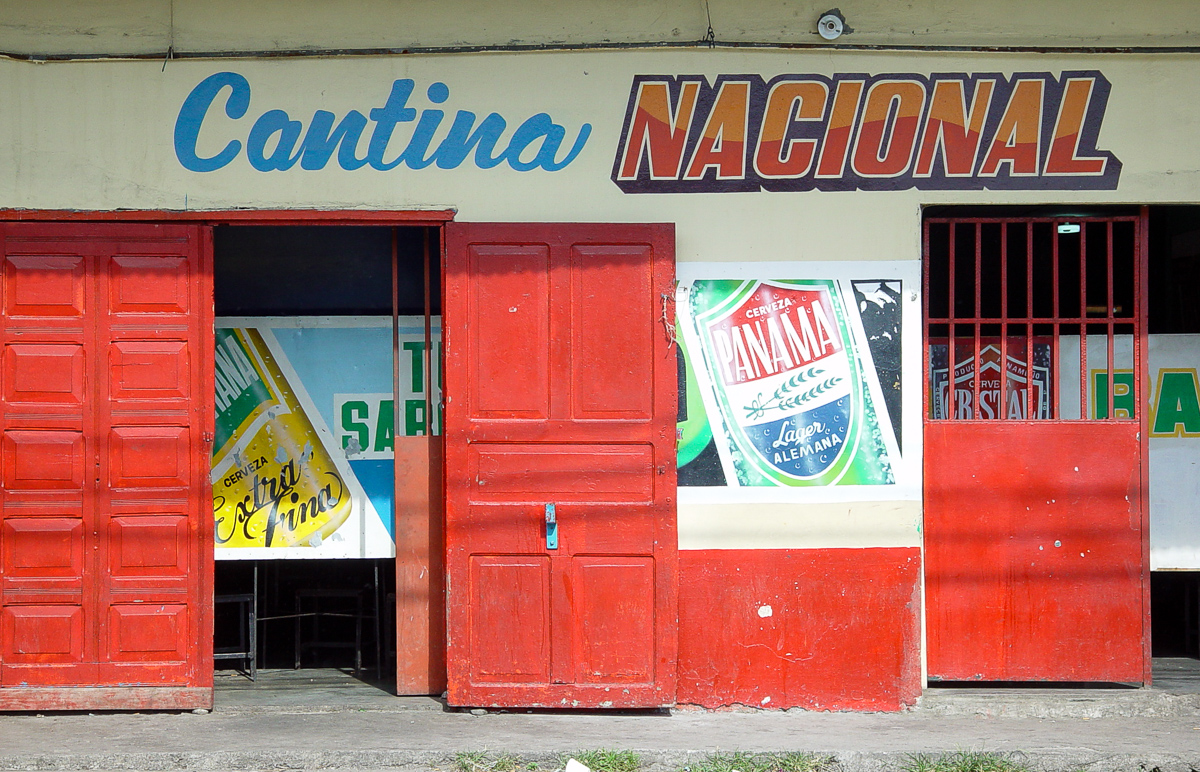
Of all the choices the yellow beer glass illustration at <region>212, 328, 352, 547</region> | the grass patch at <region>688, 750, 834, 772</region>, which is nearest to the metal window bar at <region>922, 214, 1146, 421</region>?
the grass patch at <region>688, 750, 834, 772</region>

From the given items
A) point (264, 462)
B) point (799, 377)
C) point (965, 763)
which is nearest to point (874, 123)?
point (799, 377)

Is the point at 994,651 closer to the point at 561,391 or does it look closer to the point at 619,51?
the point at 561,391

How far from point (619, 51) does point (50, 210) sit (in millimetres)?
3145

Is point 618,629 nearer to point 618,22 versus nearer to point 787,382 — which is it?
point 787,382

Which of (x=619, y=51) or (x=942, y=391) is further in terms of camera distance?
(x=942, y=391)

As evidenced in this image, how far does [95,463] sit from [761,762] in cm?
377

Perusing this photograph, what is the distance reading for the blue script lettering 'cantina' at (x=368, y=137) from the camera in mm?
5750

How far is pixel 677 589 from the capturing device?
5.74 metres

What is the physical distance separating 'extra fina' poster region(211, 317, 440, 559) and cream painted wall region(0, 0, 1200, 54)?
170 cm

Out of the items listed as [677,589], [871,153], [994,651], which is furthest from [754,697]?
[871,153]

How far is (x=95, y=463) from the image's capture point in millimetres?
5754

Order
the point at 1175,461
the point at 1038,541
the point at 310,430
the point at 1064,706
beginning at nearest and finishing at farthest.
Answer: the point at 1064,706 → the point at 1038,541 → the point at 1175,461 → the point at 310,430

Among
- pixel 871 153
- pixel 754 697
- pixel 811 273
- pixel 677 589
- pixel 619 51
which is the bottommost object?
pixel 754 697

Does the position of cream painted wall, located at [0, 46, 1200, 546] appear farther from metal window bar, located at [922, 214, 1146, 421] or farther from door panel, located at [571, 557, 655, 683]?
door panel, located at [571, 557, 655, 683]
